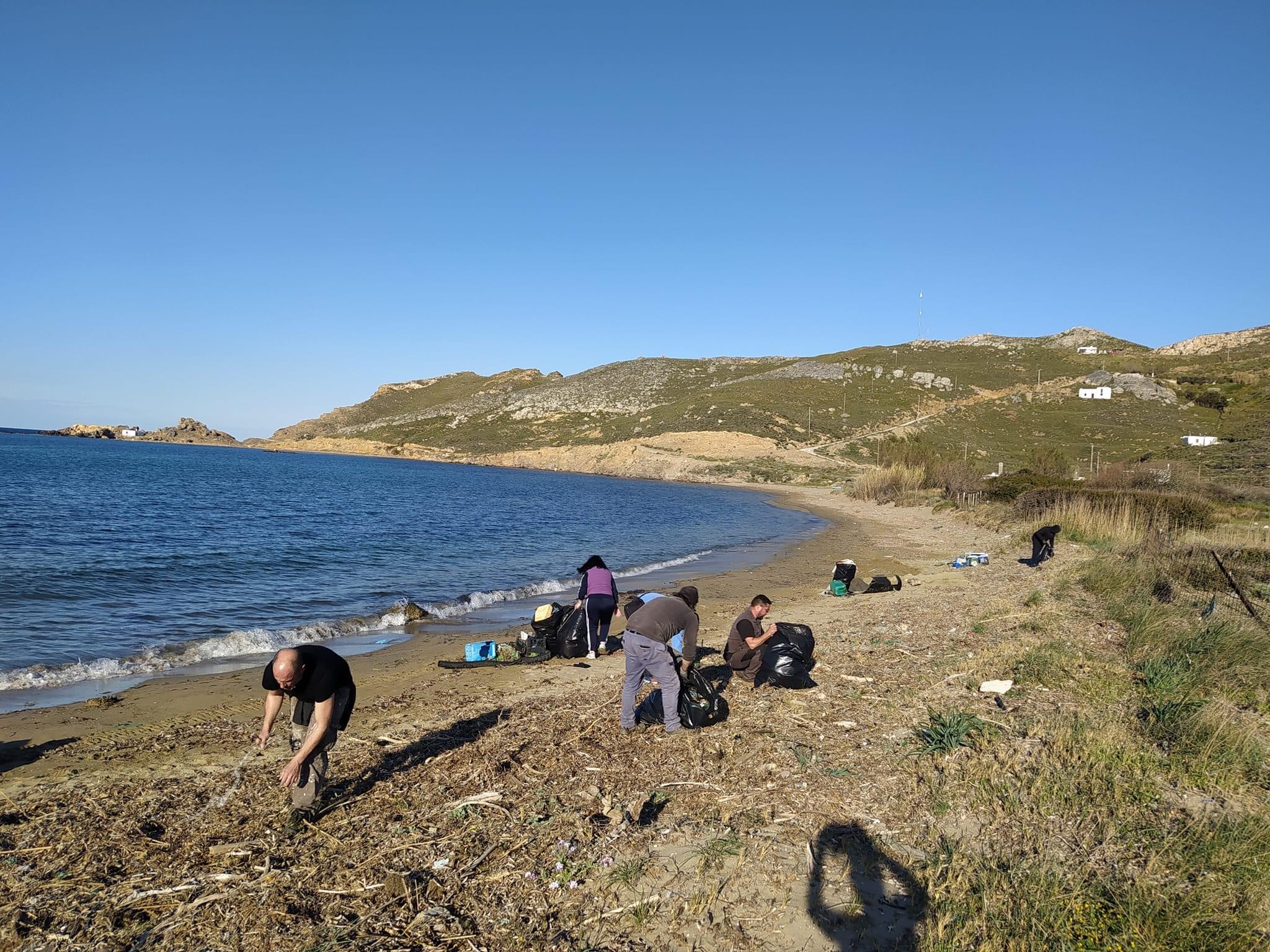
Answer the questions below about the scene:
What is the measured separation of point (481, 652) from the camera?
10.7m

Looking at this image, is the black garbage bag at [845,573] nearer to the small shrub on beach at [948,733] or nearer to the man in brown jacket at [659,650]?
the small shrub on beach at [948,733]

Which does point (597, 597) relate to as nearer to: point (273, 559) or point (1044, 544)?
point (1044, 544)

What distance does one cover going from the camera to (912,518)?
1347 inches

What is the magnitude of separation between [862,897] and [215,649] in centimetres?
1059

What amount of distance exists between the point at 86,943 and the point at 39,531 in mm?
25176

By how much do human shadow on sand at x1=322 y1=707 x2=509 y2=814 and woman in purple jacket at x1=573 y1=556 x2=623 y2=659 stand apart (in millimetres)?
2672

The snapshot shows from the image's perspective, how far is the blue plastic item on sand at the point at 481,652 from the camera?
34.9 feet

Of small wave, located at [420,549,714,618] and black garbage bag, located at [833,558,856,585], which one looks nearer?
small wave, located at [420,549,714,618]

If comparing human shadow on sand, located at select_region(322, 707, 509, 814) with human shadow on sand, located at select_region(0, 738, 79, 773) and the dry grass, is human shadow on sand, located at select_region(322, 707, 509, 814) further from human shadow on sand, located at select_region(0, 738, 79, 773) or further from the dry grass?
the dry grass

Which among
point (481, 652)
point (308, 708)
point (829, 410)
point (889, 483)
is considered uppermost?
point (829, 410)

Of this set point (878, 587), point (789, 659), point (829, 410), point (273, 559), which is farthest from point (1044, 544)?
point (829, 410)

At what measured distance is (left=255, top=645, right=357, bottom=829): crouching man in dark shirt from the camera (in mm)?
5102

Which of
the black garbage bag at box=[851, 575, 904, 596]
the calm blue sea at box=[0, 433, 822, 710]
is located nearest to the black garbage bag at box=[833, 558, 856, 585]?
the black garbage bag at box=[851, 575, 904, 596]

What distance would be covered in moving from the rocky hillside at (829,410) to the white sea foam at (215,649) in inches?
1713
